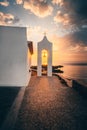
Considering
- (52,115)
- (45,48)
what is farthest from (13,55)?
(45,48)

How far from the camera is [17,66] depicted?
14812mm

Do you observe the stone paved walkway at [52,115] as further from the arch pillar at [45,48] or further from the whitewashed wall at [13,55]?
the arch pillar at [45,48]

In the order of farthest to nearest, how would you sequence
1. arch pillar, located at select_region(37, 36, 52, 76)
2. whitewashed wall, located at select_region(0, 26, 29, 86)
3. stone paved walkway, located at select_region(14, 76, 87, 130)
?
arch pillar, located at select_region(37, 36, 52, 76) → whitewashed wall, located at select_region(0, 26, 29, 86) → stone paved walkway, located at select_region(14, 76, 87, 130)

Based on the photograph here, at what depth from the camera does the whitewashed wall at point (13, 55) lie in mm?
14672

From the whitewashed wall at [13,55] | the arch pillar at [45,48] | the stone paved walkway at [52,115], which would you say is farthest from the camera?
the arch pillar at [45,48]

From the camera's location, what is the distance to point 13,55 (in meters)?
14.8

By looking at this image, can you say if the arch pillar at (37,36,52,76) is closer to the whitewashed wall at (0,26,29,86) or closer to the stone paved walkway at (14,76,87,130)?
the whitewashed wall at (0,26,29,86)

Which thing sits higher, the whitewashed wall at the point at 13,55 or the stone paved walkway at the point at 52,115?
the whitewashed wall at the point at 13,55

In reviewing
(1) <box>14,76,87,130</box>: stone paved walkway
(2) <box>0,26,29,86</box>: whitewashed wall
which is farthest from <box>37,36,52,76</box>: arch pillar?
(1) <box>14,76,87,130</box>: stone paved walkway

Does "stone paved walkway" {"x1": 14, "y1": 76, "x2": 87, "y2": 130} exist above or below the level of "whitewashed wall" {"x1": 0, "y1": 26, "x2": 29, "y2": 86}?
below

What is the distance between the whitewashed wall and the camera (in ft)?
48.1

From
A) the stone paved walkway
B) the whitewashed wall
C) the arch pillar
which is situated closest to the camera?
the stone paved walkway

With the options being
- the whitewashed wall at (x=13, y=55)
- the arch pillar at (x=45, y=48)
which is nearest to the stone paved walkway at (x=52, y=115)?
the whitewashed wall at (x=13, y=55)

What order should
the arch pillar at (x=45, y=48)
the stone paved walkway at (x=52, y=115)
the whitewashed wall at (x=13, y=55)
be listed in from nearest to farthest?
1. the stone paved walkway at (x=52, y=115)
2. the whitewashed wall at (x=13, y=55)
3. the arch pillar at (x=45, y=48)
